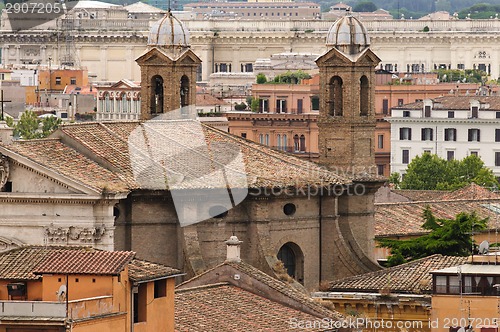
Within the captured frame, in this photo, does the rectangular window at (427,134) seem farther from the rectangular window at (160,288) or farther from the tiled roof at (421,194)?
the rectangular window at (160,288)

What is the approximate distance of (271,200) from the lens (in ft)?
148

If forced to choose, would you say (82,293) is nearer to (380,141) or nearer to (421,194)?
(421,194)

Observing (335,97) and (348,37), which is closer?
(348,37)

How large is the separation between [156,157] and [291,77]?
2928 inches

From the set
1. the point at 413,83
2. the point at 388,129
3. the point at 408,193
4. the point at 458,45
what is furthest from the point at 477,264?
the point at 458,45

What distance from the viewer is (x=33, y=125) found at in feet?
325

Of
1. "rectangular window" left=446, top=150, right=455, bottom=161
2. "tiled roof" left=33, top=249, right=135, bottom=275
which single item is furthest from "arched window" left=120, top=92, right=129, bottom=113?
"tiled roof" left=33, top=249, right=135, bottom=275

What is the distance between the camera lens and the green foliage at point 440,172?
8494cm

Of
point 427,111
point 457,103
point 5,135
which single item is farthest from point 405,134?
point 5,135

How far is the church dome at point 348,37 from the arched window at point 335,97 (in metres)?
0.61

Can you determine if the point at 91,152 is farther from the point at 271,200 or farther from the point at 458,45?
the point at 458,45

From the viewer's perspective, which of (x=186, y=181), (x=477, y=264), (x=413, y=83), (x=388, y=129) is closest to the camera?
(x=477, y=264)

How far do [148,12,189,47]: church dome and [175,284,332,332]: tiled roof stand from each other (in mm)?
12140

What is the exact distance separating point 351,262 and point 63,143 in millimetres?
5817
